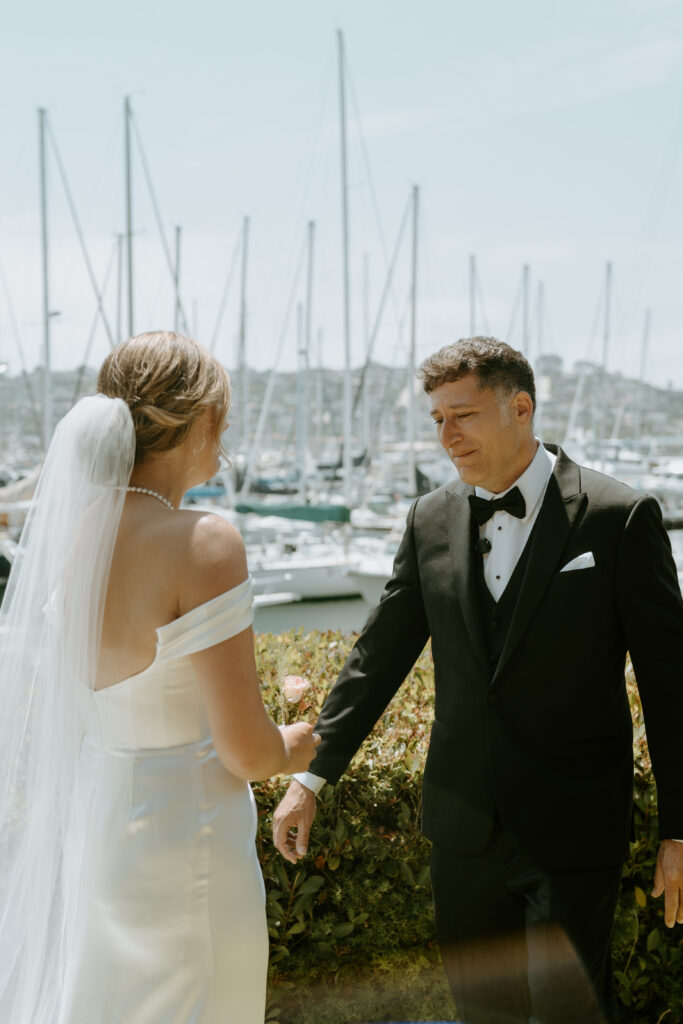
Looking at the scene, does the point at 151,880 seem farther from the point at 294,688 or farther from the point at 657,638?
the point at 657,638

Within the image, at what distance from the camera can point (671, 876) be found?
244cm

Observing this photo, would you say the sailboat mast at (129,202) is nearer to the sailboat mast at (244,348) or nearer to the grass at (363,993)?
the sailboat mast at (244,348)

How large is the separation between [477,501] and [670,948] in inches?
68.2

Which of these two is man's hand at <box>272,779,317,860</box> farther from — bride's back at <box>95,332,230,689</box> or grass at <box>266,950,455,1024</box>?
bride's back at <box>95,332,230,689</box>

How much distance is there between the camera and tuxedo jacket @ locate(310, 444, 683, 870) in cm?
241

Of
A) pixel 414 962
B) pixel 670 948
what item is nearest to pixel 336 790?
pixel 414 962

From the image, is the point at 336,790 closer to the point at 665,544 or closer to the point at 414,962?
the point at 414,962

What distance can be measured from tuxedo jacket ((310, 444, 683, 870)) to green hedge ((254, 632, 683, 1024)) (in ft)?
1.49

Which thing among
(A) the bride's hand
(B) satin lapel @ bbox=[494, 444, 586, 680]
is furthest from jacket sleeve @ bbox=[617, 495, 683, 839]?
(A) the bride's hand

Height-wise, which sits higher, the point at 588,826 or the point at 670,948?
the point at 588,826

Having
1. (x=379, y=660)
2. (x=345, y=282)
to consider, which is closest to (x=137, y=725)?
(x=379, y=660)

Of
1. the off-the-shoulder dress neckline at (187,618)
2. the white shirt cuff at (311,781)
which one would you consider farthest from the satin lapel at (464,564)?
the off-the-shoulder dress neckline at (187,618)

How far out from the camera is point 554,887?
2.39m

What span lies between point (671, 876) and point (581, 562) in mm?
855
